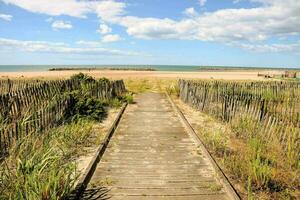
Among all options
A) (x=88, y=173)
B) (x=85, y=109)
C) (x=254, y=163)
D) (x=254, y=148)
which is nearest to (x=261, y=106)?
(x=254, y=148)

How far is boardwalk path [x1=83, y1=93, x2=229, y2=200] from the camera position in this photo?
5.25 m

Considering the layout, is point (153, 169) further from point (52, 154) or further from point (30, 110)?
point (30, 110)

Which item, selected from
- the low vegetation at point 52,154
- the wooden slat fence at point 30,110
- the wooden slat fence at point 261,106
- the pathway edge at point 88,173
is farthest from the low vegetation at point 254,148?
the wooden slat fence at point 30,110

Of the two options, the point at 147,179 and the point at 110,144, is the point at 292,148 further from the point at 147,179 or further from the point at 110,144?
the point at 110,144

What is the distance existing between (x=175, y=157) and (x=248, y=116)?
3.09 m

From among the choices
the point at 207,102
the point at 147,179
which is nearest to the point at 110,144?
the point at 147,179

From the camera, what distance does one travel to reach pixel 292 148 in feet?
22.2

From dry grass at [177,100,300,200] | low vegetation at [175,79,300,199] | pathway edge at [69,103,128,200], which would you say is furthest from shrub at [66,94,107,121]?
dry grass at [177,100,300,200]

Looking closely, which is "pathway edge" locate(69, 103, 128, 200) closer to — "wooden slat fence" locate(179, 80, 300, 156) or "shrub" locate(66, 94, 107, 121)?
"shrub" locate(66, 94, 107, 121)

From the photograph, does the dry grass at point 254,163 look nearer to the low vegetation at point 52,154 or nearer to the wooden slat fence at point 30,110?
the low vegetation at point 52,154

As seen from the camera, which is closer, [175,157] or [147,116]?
[175,157]

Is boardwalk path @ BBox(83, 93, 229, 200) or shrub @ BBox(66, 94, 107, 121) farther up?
shrub @ BBox(66, 94, 107, 121)

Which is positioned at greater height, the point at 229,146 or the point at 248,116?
the point at 248,116

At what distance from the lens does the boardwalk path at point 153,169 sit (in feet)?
17.2
